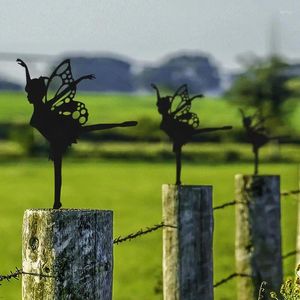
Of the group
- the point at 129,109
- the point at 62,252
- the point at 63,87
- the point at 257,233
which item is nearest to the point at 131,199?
the point at 257,233

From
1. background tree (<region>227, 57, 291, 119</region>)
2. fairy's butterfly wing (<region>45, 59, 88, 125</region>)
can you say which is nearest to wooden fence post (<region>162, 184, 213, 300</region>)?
fairy's butterfly wing (<region>45, 59, 88, 125</region>)

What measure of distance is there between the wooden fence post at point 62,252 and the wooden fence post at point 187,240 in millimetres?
1552

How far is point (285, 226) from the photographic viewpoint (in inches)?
659

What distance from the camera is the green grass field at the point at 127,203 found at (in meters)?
13.2

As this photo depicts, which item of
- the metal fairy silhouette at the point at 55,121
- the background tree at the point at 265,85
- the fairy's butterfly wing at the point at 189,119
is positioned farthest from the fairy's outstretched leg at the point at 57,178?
the background tree at the point at 265,85

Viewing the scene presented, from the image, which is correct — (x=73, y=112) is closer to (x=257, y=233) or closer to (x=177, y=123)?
(x=177, y=123)

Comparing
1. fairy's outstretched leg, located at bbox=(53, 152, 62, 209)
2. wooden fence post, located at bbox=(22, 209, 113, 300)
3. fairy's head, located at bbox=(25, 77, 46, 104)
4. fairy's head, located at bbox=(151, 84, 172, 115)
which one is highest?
fairy's head, located at bbox=(151, 84, 172, 115)

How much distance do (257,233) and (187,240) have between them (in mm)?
1301

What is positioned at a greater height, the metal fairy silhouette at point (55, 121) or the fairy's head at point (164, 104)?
the fairy's head at point (164, 104)

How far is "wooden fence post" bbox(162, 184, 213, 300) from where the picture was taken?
576 cm

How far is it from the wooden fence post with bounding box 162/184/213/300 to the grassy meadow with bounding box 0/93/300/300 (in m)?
0.99

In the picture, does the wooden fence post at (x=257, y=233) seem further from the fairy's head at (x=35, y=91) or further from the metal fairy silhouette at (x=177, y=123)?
the fairy's head at (x=35, y=91)

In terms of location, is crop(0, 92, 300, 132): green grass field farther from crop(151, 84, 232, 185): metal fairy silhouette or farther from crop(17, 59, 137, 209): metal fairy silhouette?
crop(17, 59, 137, 209): metal fairy silhouette

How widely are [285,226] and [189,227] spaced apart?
36.5ft
